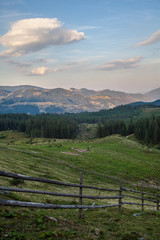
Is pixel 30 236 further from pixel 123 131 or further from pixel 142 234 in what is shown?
pixel 123 131

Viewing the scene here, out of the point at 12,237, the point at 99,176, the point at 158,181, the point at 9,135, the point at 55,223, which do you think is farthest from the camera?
the point at 9,135

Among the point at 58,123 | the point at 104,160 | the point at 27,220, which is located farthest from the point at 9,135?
the point at 27,220

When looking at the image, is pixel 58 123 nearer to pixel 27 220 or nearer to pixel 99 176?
pixel 99 176

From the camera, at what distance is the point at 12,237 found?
7715 mm

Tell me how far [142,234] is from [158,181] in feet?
146

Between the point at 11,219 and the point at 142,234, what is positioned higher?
the point at 11,219

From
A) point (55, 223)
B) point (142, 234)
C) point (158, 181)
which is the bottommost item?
point (158, 181)

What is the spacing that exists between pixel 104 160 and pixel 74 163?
14.1m

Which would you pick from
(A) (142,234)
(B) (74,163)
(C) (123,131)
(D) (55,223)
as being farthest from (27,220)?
(C) (123,131)

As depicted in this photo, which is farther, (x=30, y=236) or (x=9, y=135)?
(x=9, y=135)

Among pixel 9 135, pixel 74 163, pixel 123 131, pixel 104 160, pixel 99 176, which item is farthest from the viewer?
pixel 9 135

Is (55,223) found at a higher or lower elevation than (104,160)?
higher

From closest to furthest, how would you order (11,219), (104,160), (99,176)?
(11,219) → (99,176) → (104,160)

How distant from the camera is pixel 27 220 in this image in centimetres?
991
